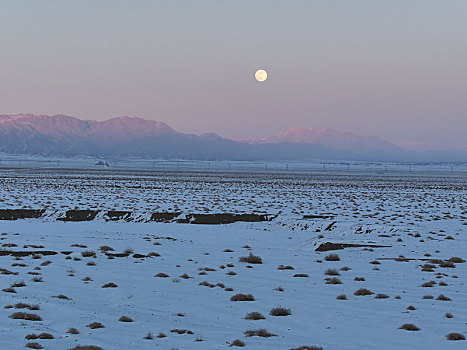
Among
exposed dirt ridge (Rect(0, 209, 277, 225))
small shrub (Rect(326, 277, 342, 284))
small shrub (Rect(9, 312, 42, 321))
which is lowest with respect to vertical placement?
exposed dirt ridge (Rect(0, 209, 277, 225))

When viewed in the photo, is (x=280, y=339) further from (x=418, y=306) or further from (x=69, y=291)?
(x=69, y=291)

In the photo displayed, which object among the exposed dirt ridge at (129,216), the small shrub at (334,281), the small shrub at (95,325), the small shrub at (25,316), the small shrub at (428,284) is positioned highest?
the small shrub at (25,316)

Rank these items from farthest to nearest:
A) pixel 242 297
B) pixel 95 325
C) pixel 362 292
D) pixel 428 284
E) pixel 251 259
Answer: pixel 251 259
pixel 428 284
pixel 362 292
pixel 242 297
pixel 95 325

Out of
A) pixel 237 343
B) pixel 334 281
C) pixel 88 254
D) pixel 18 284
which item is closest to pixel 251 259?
pixel 334 281

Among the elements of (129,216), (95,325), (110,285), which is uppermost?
(95,325)

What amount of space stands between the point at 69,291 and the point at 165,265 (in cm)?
449

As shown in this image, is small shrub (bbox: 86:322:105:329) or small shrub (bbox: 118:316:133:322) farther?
small shrub (bbox: 118:316:133:322)

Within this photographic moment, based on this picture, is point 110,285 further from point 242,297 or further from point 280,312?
point 280,312

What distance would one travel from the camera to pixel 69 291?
13.2 metres

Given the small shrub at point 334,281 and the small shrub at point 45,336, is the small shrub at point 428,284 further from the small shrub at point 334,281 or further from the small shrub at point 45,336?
the small shrub at point 45,336

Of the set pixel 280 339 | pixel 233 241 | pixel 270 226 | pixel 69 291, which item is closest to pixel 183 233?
pixel 233 241

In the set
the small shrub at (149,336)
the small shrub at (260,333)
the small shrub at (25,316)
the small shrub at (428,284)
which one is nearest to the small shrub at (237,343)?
the small shrub at (260,333)

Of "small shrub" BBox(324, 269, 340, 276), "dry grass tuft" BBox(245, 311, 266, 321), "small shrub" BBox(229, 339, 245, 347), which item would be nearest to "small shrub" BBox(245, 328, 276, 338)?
"small shrub" BBox(229, 339, 245, 347)

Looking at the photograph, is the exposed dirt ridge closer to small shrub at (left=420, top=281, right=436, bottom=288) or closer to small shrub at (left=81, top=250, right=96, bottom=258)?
small shrub at (left=81, top=250, right=96, bottom=258)
